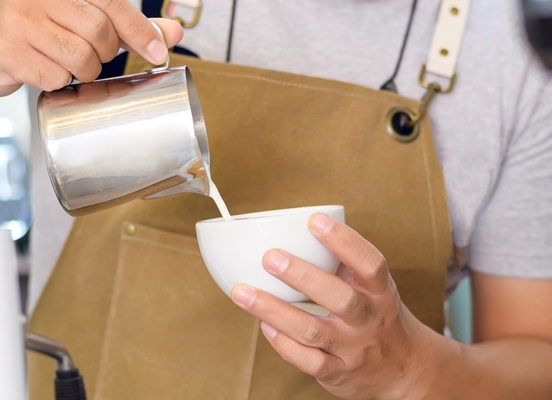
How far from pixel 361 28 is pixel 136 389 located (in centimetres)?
59

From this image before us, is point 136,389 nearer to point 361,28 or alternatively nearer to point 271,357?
point 271,357

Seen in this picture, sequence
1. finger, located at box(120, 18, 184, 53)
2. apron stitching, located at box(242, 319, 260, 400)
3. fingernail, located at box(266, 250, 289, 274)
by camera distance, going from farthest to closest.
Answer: apron stitching, located at box(242, 319, 260, 400)
finger, located at box(120, 18, 184, 53)
fingernail, located at box(266, 250, 289, 274)

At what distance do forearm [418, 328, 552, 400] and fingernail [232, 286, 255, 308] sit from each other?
0.87 ft

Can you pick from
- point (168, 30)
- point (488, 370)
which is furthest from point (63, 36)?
point (488, 370)

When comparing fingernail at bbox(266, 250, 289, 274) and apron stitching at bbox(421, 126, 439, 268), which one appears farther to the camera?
apron stitching at bbox(421, 126, 439, 268)

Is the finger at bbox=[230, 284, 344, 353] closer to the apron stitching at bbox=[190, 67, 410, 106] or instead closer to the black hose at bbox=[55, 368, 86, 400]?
the black hose at bbox=[55, 368, 86, 400]

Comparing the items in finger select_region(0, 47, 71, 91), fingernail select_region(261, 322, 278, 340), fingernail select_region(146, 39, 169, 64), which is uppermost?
fingernail select_region(146, 39, 169, 64)

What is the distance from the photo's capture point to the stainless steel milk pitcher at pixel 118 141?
621 millimetres

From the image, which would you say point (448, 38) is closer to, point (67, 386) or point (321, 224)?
point (321, 224)

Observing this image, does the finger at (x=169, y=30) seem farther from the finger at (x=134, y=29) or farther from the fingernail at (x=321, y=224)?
the fingernail at (x=321, y=224)

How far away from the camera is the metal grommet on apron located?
90 cm

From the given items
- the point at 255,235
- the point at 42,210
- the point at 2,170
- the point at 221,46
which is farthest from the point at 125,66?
the point at 2,170

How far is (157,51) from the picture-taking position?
669mm

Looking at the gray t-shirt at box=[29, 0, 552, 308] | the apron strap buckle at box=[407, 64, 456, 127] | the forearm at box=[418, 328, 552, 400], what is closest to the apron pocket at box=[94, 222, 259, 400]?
the gray t-shirt at box=[29, 0, 552, 308]
